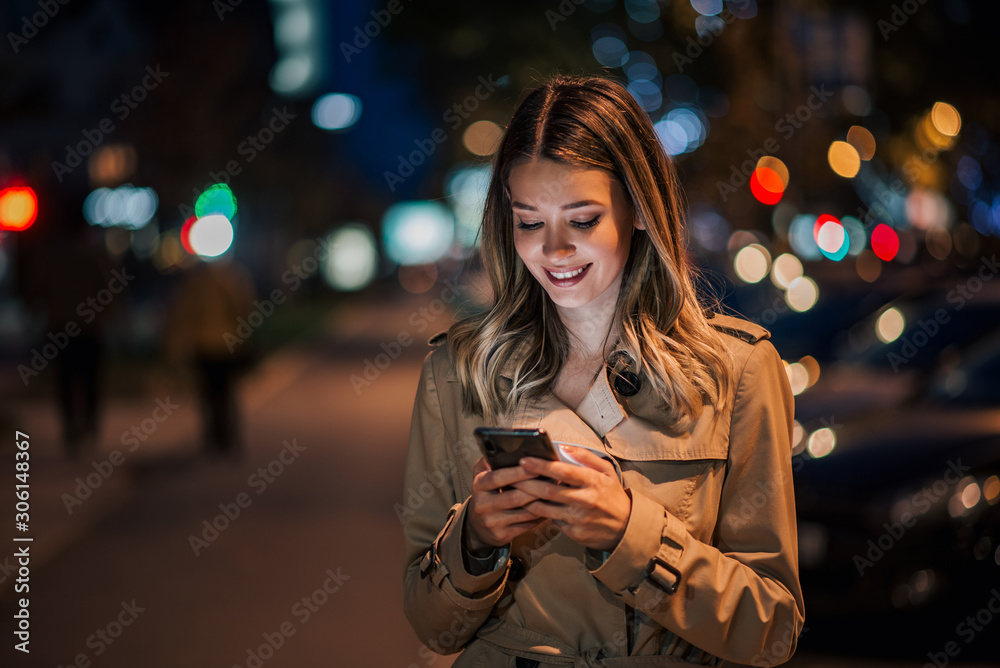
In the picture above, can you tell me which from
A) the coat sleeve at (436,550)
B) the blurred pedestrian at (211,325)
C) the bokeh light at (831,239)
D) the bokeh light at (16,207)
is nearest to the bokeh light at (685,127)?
the bokeh light at (831,239)

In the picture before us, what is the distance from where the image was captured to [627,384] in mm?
2283

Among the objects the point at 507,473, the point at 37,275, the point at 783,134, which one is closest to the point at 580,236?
the point at 507,473

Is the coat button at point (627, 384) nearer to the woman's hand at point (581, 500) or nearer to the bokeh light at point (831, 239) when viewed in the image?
the woman's hand at point (581, 500)

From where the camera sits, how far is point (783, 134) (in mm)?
18047

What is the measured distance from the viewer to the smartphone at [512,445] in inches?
73.2

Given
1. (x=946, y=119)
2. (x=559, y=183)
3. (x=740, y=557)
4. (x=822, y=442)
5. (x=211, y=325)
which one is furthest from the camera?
(x=946, y=119)

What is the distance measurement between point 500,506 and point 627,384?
49 centimetres

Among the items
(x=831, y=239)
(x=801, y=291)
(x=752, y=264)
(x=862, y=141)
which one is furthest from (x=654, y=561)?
(x=862, y=141)

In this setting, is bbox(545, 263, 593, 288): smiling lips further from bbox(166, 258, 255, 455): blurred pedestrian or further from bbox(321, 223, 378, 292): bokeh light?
bbox(321, 223, 378, 292): bokeh light

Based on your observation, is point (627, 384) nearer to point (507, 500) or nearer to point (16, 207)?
point (507, 500)

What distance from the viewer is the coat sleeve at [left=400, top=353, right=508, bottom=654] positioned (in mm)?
2125

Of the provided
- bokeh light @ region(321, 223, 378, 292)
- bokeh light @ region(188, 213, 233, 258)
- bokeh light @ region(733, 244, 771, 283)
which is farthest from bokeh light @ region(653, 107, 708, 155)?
bokeh light @ region(321, 223, 378, 292)

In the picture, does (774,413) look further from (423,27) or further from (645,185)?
(423,27)

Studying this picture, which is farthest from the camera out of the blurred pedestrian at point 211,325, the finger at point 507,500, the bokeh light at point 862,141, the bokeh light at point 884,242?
the bokeh light at point 884,242
